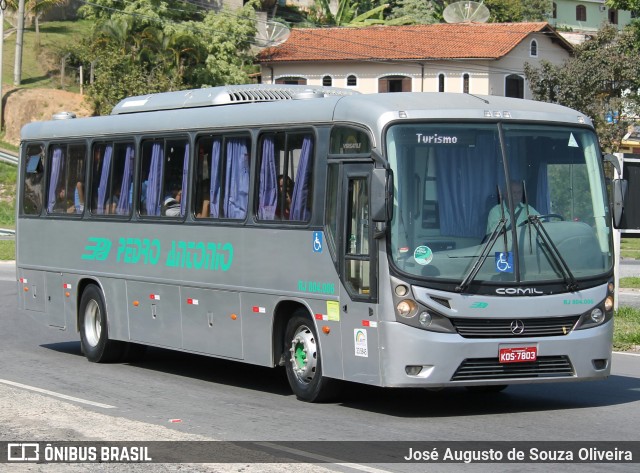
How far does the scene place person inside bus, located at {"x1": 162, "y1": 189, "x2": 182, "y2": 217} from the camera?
15016mm

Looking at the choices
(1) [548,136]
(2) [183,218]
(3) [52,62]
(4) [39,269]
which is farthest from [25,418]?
(3) [52,62]

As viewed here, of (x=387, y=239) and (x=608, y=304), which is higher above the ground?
(x=387, y=239)

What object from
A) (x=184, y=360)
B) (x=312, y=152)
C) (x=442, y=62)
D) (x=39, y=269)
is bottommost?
(x=184, y=360)

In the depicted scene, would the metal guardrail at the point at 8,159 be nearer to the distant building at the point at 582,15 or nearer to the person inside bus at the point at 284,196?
the person inside bus at the point at 284,196

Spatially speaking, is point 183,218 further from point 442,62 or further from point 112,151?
point 442,62

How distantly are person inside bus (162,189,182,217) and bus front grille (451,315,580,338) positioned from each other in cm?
482

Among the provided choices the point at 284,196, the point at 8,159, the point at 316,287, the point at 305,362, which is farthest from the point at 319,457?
the point at 8,159

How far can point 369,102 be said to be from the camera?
11.9 m

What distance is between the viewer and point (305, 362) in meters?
12.7

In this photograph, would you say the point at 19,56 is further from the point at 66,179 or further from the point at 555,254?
the point at 555,254

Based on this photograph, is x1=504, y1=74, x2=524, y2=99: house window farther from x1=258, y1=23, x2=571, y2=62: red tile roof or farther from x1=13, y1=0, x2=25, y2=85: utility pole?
x1=13, y1=0, x2=25, y2=85: utility pole

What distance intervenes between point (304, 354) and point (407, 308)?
181 centimetres

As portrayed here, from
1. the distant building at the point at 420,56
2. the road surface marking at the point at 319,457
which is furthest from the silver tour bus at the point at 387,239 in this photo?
the distant building at the point at 420,56

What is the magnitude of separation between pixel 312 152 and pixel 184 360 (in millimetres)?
5325
